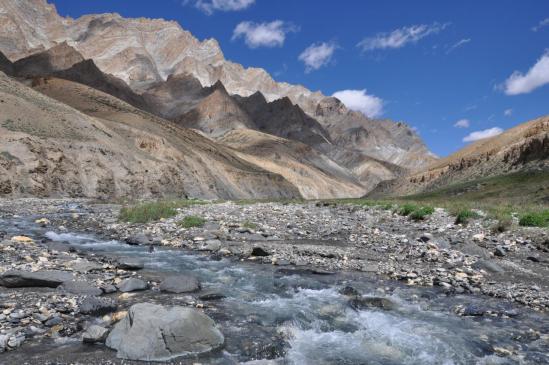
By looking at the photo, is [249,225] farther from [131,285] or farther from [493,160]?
[493,160]

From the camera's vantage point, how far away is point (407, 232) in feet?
75.1

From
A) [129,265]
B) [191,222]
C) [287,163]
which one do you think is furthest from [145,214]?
[287,163]

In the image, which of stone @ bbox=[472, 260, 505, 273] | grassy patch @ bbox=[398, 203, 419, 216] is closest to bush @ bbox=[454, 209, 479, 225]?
grassy patch @ bbox=[398, 203, 419, 216]

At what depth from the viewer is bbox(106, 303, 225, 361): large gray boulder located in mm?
8273

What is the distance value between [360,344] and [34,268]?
362 inches

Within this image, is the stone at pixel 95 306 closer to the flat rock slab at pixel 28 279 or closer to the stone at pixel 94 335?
the stone at pixel 94 335

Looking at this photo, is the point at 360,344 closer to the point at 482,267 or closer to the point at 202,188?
the point at 482,267

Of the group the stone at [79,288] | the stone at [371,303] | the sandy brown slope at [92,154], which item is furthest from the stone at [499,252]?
the sandy brown slope at [92,154]

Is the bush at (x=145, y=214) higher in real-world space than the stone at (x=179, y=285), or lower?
higher

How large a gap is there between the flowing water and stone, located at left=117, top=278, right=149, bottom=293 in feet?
1.31

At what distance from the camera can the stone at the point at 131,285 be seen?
12009 millimetres

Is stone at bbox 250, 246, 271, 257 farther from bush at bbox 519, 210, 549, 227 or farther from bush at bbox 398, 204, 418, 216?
bush at bbox 519, 210, 549, 227

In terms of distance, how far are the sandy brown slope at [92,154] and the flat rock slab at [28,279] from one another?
39300 millimetres

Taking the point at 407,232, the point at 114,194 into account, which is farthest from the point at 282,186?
the point at 407,232
